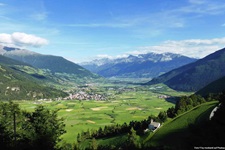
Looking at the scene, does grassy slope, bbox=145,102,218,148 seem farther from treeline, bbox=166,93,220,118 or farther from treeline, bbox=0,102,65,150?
treeline, bbox=0,102,65,150

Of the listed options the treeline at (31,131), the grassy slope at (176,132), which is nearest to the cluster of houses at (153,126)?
the grassy slope at (176,132)

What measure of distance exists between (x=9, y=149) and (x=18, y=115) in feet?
40.9

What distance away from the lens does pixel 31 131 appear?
55312 millimetres

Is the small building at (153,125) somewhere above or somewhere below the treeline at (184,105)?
below

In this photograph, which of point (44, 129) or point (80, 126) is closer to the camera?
point (44, 129)

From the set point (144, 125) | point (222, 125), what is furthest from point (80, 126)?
point (222, 125)

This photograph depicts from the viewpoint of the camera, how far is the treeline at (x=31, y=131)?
177ft

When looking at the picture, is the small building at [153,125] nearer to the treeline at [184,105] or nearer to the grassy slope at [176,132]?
the grassy slope at [176,132]

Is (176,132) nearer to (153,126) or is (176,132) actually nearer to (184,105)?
(153,126)

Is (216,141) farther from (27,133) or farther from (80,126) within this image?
(80,126)

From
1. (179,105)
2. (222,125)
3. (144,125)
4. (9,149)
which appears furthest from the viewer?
(179,105)

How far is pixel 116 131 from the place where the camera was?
111 metres

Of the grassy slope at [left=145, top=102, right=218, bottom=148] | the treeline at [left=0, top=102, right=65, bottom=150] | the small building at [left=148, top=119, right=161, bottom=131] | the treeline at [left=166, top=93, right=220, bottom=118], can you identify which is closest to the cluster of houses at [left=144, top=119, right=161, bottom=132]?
the small building at [left=148, top=119, right=161, bottom=131]

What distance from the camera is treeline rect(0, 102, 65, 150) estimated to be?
53812 mm
